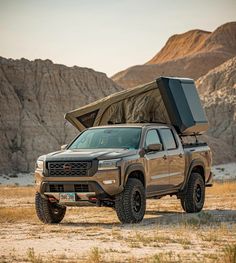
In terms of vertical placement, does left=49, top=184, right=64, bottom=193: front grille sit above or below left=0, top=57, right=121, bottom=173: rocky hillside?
below

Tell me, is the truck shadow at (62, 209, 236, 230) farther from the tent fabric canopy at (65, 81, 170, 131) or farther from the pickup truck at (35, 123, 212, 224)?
the tent fabric canopy at (65, 81, 170, 131)

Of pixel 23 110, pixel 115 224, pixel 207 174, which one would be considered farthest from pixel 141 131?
pixel 23 110

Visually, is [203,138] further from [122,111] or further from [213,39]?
[213,39]

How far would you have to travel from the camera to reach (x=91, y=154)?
15.6 metres

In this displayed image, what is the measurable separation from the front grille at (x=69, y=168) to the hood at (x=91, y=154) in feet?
0.36

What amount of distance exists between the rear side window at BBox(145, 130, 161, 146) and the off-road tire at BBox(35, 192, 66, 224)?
235 cm

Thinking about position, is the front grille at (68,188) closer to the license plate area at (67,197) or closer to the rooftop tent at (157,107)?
the license plate area at (67,197)

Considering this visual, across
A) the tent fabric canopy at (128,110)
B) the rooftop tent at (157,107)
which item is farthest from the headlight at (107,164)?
the tent fabric canopy at (128,110)

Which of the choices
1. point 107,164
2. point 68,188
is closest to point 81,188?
point 68,188

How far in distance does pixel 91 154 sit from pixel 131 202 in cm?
124

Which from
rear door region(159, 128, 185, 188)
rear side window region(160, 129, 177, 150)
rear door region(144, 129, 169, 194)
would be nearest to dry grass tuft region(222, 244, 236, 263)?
rear door region(144, 129, 169, 194)

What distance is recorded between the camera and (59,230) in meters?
15.0

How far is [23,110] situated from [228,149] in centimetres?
2030

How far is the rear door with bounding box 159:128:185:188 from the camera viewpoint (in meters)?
17.4
